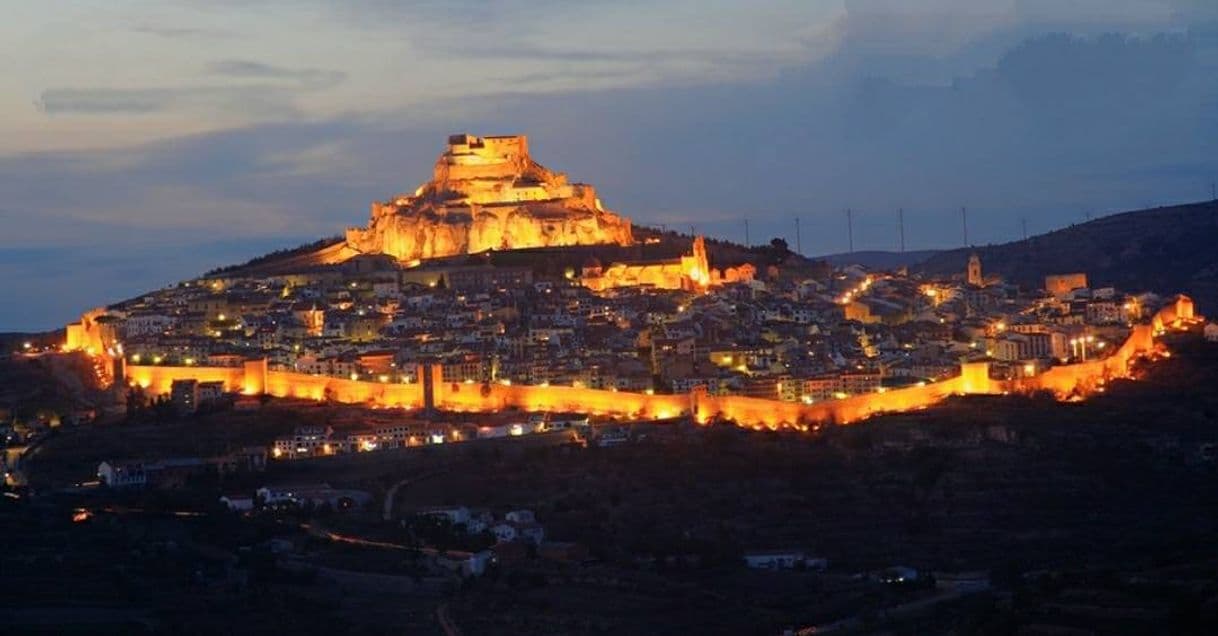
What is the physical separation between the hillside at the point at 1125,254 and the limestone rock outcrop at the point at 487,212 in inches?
456

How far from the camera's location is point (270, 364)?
192 feet

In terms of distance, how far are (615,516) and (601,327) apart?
1931 centimetres

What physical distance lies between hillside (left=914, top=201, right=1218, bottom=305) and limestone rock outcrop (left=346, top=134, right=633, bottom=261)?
38.0ft

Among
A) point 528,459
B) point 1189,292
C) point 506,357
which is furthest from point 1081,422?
point 1189,292

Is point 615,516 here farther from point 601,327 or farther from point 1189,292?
point 1189,292

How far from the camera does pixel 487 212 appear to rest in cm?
7538

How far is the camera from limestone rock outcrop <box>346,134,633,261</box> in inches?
2943

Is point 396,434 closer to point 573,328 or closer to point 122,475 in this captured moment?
point 122,475

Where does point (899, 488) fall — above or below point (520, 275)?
below

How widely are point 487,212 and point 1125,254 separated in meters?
19.5

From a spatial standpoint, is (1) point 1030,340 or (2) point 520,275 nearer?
(1) point 1030,340

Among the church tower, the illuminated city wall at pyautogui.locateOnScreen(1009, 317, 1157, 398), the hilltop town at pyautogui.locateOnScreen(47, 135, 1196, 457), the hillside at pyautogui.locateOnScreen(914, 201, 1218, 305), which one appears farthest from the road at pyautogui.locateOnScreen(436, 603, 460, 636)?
the hillside at pyautogui.locateOnScreen(914, 201, 1218, 305)

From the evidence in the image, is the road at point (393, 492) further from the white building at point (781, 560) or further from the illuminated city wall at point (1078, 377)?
the illuminated city wall at point (1078, 377)

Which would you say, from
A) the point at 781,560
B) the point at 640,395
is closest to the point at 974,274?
the point at 640,395
